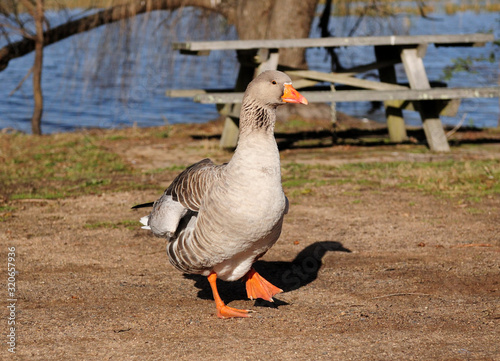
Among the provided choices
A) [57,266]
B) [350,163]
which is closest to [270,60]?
[350,163]

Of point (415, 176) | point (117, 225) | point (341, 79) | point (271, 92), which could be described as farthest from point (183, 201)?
point (341, 79)

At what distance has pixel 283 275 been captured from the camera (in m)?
5.13

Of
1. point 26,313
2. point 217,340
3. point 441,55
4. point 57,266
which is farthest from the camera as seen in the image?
point 441,55

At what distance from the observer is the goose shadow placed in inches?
190

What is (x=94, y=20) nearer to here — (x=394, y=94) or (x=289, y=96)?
(x=394, y=94)

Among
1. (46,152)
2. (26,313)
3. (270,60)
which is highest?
(270,60)

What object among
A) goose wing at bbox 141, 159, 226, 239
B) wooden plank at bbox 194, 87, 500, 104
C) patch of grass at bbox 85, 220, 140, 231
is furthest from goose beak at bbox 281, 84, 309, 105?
wooden plank at bbox 194, 87, 500, 104

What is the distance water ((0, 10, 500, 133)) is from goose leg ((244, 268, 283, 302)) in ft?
20.1

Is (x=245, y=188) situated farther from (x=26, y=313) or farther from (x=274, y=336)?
(x=26, y=313)

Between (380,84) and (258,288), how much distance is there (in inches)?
258

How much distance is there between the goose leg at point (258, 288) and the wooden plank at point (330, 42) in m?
5.21

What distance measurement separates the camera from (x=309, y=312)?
429cm

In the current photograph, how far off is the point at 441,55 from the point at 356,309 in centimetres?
2458

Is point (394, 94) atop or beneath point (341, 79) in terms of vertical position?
beneath
